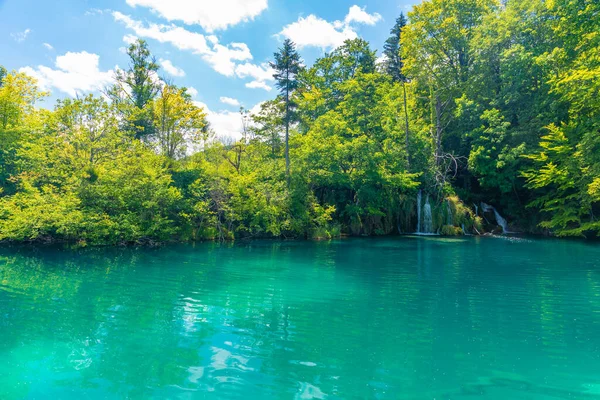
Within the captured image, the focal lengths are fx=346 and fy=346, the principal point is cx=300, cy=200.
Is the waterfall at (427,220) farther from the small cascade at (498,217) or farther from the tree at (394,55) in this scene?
the tree at (394,55)

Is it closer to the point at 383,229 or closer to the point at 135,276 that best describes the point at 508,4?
the point at 383,229

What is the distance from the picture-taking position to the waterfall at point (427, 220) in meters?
26.0

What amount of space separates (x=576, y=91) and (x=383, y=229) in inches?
547

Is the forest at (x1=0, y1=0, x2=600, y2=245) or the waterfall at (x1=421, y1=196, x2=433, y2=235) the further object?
the waterfall at (x1=421, y1=196, x2=433, y2=235)

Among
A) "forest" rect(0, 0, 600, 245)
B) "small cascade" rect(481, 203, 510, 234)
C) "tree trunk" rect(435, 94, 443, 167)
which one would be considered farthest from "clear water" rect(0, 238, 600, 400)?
"tree trunk" rect(435, 94, 443, 167)

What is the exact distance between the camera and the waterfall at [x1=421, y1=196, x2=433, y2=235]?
85.1 feet

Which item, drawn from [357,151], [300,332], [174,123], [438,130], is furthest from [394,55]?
[300,332]

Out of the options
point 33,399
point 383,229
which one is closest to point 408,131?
point 383,229

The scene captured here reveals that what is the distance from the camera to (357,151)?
79.8 ft

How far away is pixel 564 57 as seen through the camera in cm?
Result: 2073

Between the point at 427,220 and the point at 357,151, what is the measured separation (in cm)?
772

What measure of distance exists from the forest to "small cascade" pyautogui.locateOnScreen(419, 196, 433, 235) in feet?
1.62

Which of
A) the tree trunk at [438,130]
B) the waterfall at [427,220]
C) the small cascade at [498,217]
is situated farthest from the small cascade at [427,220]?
the small cascade at [498,217]

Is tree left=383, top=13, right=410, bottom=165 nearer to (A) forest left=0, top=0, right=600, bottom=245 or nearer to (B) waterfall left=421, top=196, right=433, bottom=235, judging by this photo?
(A) forest left=0, top=0, right=600, bottom=245
